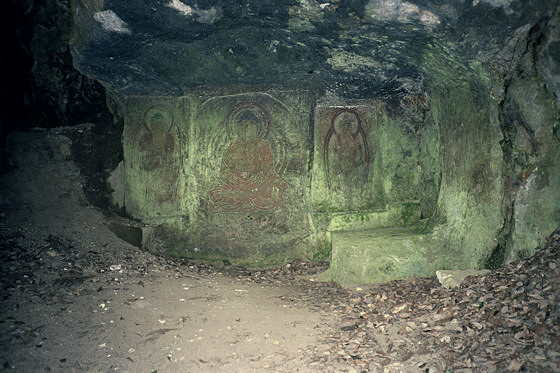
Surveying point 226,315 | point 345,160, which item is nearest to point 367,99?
point 345,160

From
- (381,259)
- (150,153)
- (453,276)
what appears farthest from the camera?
(150,153)

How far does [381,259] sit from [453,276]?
0.72m

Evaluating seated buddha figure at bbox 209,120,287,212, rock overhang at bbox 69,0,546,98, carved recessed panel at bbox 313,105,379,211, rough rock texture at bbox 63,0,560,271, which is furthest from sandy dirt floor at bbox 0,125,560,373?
rock overhang at bbox 69,0,546,98

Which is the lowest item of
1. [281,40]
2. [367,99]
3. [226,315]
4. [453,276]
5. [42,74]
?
[226,315]

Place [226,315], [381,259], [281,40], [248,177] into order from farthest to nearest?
[248,177] < [381,259] < [281,40] < [226,315]

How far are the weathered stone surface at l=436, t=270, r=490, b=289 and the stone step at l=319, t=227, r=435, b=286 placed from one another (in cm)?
32

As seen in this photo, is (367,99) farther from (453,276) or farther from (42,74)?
(42,74)

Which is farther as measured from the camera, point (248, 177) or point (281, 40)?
point (248, 177)

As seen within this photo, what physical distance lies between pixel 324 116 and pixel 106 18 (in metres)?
2.68

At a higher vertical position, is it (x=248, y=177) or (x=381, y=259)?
(x=248, y=177)

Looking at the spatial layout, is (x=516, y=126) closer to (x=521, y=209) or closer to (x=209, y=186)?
(x=521, y=209)

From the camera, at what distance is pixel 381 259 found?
170 inches

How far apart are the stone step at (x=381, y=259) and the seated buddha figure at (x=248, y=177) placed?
1192 millimetres

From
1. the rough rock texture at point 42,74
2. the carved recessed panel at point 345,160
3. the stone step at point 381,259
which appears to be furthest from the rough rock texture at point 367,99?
the rough rock texture at point 42,74
